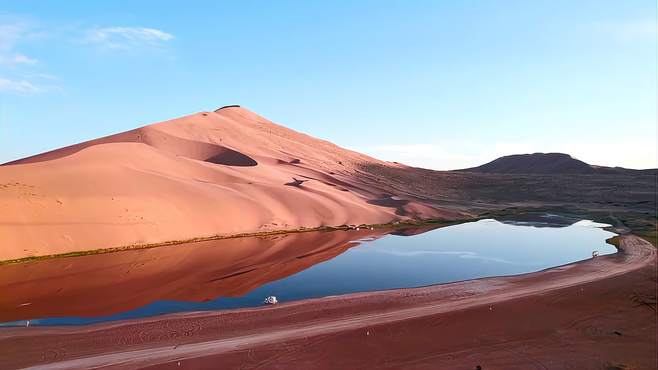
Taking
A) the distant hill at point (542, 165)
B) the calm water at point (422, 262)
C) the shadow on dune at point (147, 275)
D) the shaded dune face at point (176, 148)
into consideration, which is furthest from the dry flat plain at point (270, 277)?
the distant hill at point (542, 165)

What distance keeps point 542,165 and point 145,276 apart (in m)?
136

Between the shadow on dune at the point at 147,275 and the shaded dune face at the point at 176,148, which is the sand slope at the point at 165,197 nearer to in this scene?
the shaded dune face at the point at 176,148

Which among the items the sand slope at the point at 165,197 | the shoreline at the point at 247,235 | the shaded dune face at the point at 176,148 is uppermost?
the shaded dune face at the point at 176,148

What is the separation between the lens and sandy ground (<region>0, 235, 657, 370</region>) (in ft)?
40.6

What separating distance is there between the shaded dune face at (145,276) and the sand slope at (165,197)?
11.4ft

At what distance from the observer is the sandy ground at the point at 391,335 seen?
1237 centimetres

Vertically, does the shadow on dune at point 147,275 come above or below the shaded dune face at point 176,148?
below

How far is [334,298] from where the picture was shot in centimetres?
1855

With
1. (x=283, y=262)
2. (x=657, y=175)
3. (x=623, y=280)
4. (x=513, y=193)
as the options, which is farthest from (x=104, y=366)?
(x=657, y=175)

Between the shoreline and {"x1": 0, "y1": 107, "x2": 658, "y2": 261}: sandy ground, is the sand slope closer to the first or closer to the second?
{"x1": 0, "y1": 107, "x2": 658, "y2": 261}: sandy ground

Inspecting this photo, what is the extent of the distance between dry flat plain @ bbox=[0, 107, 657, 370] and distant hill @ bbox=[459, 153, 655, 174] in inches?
2354

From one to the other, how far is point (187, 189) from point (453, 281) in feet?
94.1

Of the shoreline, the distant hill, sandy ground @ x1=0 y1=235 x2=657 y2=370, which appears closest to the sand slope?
the shoreline

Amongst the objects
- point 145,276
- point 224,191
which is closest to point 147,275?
point 145,276
